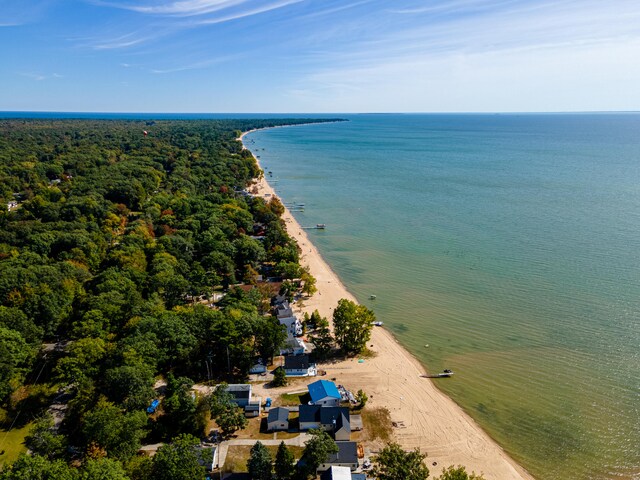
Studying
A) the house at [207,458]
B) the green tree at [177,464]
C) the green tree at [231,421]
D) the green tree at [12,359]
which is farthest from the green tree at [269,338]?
the green tree at [12,359]

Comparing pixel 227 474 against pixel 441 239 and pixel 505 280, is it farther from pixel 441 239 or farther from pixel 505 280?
pixel 441 239

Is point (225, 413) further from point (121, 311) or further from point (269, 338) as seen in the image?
point (121, 311)

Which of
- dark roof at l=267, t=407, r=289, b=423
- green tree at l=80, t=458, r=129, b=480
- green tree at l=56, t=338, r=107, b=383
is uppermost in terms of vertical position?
green tree at l=56, t=338, r=107, b=383

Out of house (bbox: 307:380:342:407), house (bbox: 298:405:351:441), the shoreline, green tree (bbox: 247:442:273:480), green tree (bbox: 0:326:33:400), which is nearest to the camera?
green tree (bbox: 247:442:273:480)

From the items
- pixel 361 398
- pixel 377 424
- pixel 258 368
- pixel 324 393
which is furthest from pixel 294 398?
pixel 377 424

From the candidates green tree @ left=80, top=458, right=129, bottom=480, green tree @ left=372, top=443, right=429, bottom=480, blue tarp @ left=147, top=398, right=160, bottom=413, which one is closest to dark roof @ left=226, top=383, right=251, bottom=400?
blue tarp @ left=147, top=398, right=160, bottom=413

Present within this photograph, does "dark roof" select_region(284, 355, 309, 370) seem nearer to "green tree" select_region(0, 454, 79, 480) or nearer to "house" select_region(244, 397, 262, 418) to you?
"house" select_region(244, 397, 262, 418)

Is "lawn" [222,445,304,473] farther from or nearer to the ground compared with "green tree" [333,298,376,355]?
nearer to the ground

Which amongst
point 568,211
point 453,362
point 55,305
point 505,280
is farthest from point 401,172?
point 55,305
